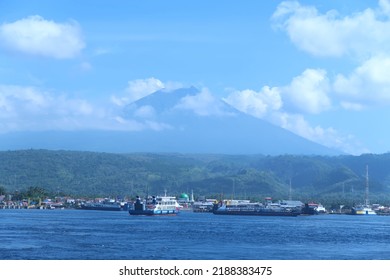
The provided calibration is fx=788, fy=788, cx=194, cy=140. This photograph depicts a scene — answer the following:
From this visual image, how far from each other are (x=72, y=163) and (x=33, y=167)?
6815 millimetres

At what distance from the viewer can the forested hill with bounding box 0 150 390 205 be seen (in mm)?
101188

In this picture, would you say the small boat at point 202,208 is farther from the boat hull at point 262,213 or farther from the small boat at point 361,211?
the small boat at point 361,211

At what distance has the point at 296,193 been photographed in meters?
108

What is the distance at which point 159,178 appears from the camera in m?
109

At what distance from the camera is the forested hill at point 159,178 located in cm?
10119

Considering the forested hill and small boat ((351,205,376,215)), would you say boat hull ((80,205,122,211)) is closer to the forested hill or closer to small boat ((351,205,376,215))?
small boat ((351,205,376,215))

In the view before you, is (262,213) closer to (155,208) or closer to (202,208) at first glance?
(155,208)

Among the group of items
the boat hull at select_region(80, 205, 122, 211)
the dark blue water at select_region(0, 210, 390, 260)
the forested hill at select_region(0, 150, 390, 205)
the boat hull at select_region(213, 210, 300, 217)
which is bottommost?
the dark blue water at select_region(0, 210, 390, 260)

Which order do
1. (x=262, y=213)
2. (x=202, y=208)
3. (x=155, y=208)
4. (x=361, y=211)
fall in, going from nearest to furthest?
(x=155, y=208) < (x=262, y=213) < (x=361, y=211) < (x=202, y=208)

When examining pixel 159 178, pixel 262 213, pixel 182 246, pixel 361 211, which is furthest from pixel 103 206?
pixel 182 246

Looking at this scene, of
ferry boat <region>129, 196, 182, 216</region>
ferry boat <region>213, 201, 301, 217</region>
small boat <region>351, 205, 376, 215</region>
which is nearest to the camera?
ferry boat <region>129, 196, 182, 216</region>

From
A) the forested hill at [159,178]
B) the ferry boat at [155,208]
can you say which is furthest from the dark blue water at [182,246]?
the forested hill at [159,178]

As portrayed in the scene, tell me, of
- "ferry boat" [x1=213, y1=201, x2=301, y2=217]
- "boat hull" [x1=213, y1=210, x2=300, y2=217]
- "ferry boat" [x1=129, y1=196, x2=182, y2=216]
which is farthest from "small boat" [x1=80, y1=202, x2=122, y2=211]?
"boat hull" [x1=213, y1=210, x2=300, y2=217]
